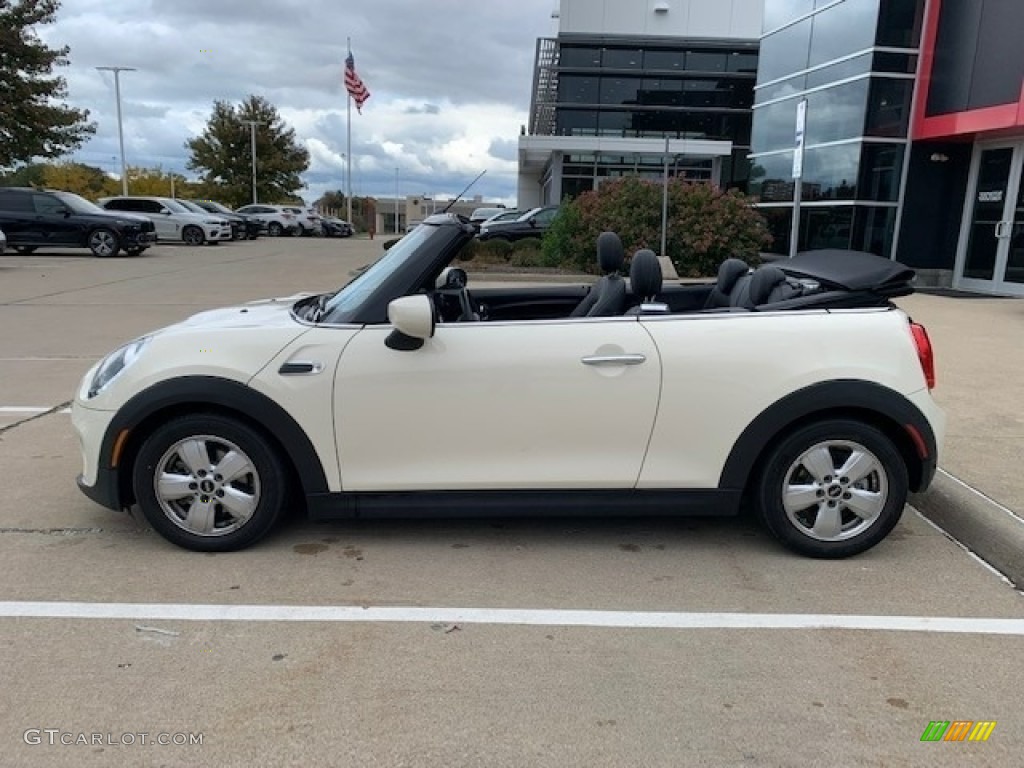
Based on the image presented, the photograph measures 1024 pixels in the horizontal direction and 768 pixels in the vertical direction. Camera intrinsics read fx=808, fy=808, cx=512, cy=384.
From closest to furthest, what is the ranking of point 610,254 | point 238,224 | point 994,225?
1. point 610,254
2. point 994,225
3. point 238,224

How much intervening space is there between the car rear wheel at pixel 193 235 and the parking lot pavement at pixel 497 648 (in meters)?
26.1

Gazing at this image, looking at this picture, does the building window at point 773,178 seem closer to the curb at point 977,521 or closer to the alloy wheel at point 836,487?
the curb at point 977,521

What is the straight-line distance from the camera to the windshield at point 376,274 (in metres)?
3.85

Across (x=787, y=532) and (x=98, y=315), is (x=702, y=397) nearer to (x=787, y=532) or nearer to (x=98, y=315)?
(x=787, y=532)

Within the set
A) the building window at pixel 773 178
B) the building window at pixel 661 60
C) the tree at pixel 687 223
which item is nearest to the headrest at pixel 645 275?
the tree at pixel 687 223

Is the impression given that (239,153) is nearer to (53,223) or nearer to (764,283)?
(53,223)

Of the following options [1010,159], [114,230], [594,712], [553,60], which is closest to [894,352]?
[594,712]

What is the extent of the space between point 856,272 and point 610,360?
1.46m

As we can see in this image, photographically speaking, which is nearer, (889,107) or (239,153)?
(889,107)

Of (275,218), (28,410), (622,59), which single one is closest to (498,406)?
(28,410)

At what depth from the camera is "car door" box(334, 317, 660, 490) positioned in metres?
3.60

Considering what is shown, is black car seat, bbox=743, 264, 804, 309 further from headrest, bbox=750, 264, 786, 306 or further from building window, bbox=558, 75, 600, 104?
building window, bbox=558, 75, 600, 104

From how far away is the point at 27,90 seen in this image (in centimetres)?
2981

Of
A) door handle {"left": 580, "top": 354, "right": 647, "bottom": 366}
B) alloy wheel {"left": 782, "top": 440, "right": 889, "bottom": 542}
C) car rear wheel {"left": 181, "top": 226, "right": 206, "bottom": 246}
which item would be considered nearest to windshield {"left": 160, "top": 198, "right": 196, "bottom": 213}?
car rear wheel {"left": 181, "top": 226, "right": 206, "bottom": 246}
